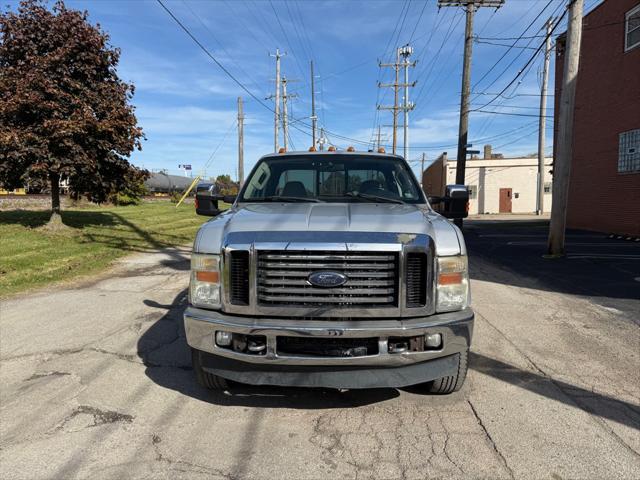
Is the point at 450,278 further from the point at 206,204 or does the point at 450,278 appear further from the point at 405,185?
the point at 206,204

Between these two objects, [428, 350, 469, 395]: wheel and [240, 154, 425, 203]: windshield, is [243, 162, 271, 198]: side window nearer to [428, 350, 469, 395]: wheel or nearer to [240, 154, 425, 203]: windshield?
[240, 154, 425, 203]: windshield

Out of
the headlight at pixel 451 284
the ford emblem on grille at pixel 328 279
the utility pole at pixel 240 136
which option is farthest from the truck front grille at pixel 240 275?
the utility pole at pixel 240 136

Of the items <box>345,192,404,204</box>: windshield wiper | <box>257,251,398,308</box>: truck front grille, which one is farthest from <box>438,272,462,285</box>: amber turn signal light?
<box>345,192,404,204</box>: windshield wiper

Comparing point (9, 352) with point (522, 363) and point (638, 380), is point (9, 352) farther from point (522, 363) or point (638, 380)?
point (638, 380)

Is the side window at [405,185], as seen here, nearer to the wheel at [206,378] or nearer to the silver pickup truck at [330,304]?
the silver pickup truck at [330,304]

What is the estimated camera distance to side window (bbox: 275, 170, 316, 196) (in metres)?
4.72

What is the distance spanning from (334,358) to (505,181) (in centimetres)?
4091

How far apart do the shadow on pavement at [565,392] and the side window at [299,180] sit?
90.9 inches

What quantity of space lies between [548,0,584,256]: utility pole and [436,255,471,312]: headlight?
912 cm

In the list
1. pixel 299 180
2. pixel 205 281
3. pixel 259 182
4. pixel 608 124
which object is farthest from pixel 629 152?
pixel 205 281

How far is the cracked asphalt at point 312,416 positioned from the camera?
2797 millimetres

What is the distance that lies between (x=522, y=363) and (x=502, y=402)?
0.98 meters

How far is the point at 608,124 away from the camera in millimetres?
17047

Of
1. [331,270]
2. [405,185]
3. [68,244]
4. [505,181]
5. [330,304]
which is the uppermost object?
[505,181]
